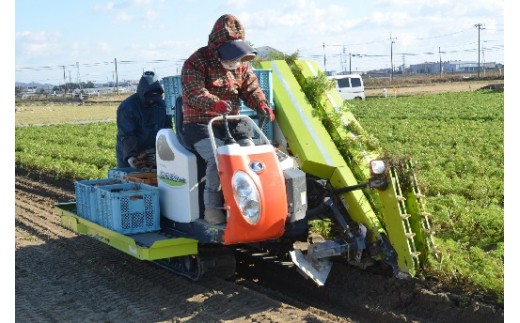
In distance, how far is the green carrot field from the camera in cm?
609

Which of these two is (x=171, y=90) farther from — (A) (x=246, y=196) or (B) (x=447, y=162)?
(B) (x=447, y=162)

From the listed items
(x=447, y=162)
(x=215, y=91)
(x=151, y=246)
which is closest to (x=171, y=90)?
(x=215, y=91)

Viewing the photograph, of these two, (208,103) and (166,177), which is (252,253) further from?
(208,103)

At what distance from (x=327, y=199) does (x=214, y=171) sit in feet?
3.42

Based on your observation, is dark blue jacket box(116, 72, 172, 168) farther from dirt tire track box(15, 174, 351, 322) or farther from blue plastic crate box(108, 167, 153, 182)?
dirt tire track box(15, 174, 351, 322)

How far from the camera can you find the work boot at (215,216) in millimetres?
5809

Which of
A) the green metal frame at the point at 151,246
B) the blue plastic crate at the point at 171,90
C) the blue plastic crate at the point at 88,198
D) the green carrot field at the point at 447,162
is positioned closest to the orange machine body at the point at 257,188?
the green metal frame at the point at 151,246

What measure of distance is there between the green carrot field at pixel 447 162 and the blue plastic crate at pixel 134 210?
221 cm

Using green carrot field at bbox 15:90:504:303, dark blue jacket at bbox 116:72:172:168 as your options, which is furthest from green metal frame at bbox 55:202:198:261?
green carrot field at bbox 15:90:504:303

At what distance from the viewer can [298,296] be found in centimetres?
629

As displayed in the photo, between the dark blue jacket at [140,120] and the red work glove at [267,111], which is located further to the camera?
the dark blue jacket at [140,120]

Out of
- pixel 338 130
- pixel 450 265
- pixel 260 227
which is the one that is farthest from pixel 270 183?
pixel 450 265

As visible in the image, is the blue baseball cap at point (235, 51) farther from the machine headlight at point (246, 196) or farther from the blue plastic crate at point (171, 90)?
the blue plastic crate at point (171, 90)

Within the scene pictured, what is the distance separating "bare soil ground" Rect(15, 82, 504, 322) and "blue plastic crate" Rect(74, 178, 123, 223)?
23.1 inches
